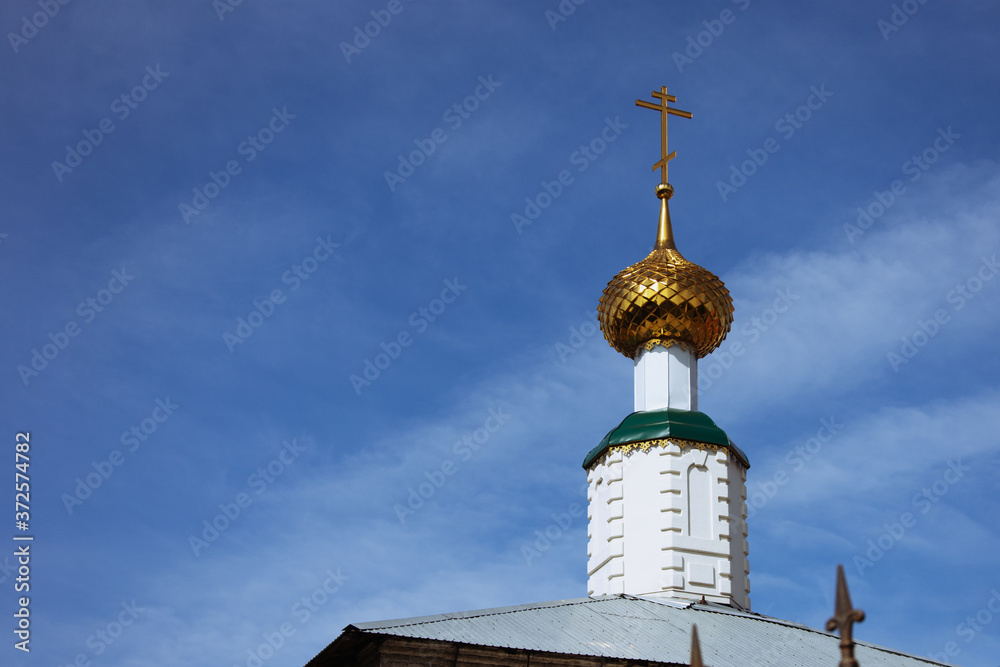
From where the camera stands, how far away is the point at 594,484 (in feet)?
70.5

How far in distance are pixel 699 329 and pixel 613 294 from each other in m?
1.74

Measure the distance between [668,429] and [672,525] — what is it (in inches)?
66.4

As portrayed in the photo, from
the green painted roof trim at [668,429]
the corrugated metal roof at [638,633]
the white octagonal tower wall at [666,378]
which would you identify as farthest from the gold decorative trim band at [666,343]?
the corrugated metal roof at [638,633]

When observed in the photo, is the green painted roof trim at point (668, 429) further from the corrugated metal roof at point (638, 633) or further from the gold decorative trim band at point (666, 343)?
the corrugated metal roof at point (638, 633)

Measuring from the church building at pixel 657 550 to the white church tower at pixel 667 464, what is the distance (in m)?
0.02

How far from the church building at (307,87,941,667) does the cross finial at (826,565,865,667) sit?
8237 mm

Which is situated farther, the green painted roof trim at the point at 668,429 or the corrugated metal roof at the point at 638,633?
the green painted roof trim at the point at 668,429

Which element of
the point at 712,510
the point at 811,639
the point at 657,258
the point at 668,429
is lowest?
the point at 811,639

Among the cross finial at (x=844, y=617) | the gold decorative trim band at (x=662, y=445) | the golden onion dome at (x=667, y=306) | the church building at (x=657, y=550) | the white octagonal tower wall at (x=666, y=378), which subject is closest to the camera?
the cross finial at (x=844, y=617)

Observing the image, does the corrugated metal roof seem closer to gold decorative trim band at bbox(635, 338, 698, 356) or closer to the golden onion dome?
gold decorative trim band at bbox(635, 338, 698, 356)

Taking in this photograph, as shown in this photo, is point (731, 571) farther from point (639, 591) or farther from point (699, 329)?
point (699, 329)

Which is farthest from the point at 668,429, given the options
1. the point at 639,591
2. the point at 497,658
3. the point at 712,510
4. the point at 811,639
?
the point at 497,658

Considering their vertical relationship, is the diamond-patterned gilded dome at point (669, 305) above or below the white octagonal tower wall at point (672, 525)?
above

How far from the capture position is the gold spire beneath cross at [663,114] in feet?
77.3
